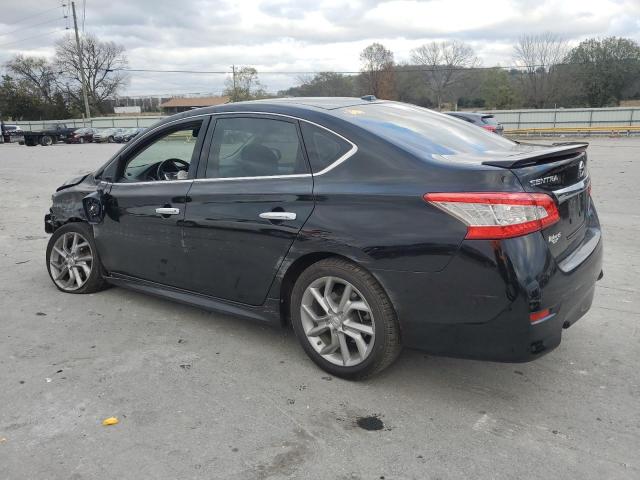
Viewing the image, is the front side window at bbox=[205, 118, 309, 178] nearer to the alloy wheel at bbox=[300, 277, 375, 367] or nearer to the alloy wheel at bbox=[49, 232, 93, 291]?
the alloy wheel at bbox=[300, 277, 375, 367]

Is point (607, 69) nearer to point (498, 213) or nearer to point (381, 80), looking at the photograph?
point (381, 80)

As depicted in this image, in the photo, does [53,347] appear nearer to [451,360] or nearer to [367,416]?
[367,416]

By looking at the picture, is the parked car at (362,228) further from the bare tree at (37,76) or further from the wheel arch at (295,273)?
the bare tree at (37,76)

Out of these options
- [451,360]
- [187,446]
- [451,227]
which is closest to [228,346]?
[187,446]

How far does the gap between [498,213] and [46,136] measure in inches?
1729

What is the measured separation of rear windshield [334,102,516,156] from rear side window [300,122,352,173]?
18 centimetres

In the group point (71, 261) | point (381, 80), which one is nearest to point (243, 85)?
point (381, 80)

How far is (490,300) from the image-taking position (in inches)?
109

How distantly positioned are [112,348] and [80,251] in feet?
4.80

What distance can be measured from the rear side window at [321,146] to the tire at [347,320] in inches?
23.7

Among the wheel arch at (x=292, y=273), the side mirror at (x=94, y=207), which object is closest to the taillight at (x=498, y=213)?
the wheel arch at (x=292, y=273)

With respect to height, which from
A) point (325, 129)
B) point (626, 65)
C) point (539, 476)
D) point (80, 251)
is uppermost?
point (626, 65)

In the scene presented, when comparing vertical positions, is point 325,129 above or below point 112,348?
above

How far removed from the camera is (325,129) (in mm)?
3398
